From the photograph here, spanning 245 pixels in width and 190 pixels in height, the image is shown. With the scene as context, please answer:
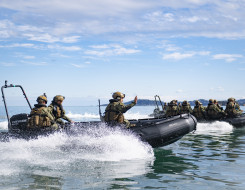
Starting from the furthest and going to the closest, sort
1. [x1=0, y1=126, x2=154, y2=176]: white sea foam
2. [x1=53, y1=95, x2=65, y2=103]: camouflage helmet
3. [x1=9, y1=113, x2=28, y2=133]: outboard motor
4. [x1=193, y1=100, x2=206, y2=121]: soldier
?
[x1=193, y1=100, x2=206, y2=121]: soldier, [x1=53, y1=95, x2=65, y2=103]: camouflage helmet, [x1=9, y1=113, x2=28, y2=133]: outboard motor, [x1=0, y1=126, x2=154, y2=176]: white sea foam

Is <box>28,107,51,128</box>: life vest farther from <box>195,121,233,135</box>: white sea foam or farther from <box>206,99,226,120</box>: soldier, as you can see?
<box>206,99,226,120</box>: soldier

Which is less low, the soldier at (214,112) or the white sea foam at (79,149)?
the soldier at (214,112)

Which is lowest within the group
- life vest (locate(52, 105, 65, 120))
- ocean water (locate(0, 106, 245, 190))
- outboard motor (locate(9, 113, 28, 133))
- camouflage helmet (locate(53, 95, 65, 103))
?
ocean water (locate(0, 106, 245, 190))

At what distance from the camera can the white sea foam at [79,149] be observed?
307 inches

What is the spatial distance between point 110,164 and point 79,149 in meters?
1.30

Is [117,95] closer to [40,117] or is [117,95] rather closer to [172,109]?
[40,117]

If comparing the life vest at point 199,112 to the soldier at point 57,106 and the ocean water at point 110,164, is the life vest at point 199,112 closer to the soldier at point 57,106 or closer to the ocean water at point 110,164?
the ocean water at point 110,164

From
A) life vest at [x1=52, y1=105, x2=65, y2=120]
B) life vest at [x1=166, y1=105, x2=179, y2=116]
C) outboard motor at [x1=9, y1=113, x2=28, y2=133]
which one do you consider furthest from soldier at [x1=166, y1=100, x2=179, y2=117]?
outboard motor at [x1=9, y1=113, x2=28, y2=133]

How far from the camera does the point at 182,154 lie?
381 inches

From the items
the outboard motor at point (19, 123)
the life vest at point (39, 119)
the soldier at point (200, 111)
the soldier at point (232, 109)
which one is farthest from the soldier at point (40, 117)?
the soldier at point (232, 109)

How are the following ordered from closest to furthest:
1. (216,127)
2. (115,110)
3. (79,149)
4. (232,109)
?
(79,149) < (115,110) < (216,127) < (232,109)

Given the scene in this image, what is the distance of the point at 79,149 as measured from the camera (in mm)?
8664

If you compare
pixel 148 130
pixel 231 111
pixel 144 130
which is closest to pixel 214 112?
pixel 231 111

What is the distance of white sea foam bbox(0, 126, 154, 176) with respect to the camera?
25.6ft
